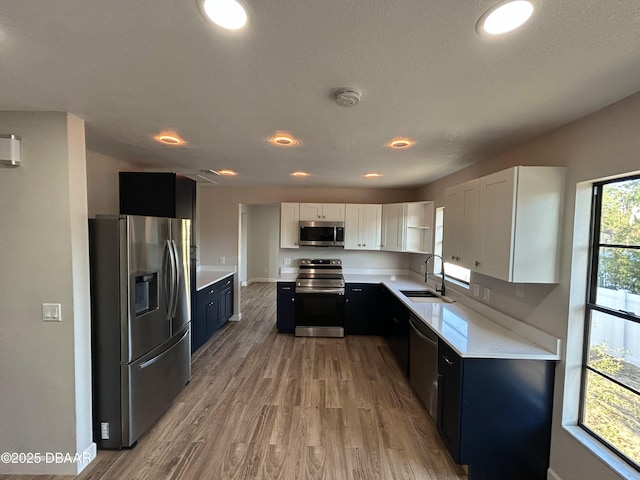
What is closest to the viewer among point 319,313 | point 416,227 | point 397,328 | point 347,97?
point 347,97

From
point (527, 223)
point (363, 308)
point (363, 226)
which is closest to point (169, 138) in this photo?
point (527, 223)

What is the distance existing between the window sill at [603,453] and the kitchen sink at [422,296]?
160cm

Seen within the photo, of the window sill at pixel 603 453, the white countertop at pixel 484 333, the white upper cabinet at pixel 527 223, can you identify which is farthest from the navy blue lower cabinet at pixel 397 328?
the window sill at pixel 603 453

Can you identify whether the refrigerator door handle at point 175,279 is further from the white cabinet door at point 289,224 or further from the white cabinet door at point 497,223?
the white cabinet door at point 497,223

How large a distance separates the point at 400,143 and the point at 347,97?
3.32ft

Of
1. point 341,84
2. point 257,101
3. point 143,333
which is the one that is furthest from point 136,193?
point 341,84

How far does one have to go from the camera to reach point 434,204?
3.98 m

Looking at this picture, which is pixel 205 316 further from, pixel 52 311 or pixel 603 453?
pixel 603 453

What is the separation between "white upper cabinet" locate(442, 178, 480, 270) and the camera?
2.34 meters

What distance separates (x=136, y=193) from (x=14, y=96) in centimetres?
148

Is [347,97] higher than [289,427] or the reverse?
higher

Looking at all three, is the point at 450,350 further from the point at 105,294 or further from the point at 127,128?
the point at 127,128

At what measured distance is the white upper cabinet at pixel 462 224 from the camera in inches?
92.3

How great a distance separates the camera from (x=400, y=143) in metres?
2.30
